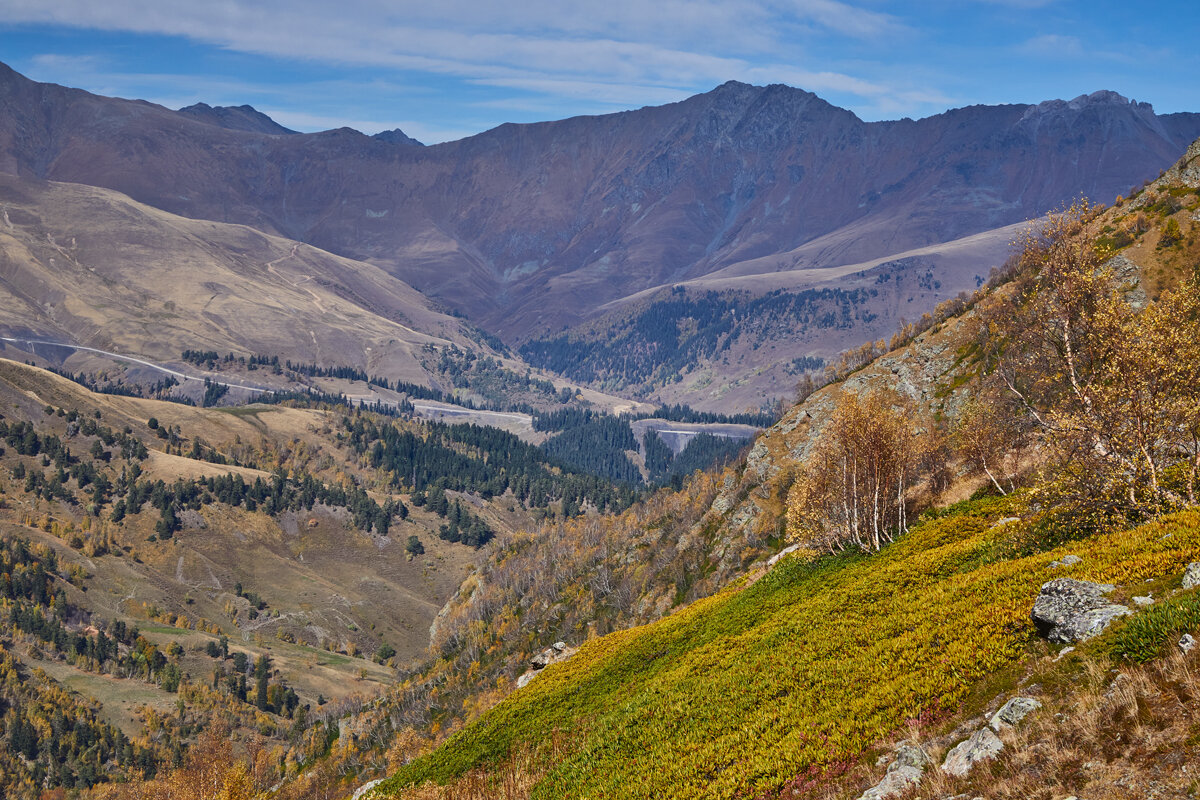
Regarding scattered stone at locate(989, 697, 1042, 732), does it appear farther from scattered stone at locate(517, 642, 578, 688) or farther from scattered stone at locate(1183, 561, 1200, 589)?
scattered stone at locate(517, 642, 578, 688)

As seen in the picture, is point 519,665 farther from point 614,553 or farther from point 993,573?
point 993,573

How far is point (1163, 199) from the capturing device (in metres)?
85.1

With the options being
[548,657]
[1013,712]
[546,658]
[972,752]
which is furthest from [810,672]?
[548,657]

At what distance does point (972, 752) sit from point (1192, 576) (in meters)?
8.07

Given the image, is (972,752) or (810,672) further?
(810,672)

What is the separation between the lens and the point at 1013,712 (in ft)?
60.4

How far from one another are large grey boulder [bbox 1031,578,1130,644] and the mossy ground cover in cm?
112

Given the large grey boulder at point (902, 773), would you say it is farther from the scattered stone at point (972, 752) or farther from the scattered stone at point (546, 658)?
the scattered stone at point (546, 658)

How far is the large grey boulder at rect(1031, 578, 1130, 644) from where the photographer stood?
20.4 m

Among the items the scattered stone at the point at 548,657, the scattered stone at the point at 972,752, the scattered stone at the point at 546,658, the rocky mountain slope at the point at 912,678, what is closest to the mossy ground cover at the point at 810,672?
the rocky mountain slope at the point at 912,678

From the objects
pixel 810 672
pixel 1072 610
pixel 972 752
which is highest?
pixel 1072 610

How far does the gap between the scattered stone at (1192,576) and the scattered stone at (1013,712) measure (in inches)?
218

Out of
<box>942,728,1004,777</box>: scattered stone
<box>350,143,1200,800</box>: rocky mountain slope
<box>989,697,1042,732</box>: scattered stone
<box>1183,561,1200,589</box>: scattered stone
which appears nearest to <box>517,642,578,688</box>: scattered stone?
<box>350,143,1200,800</box>: rocky mountain slope

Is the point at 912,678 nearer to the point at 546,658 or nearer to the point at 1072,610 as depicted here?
the point at 1072,610
